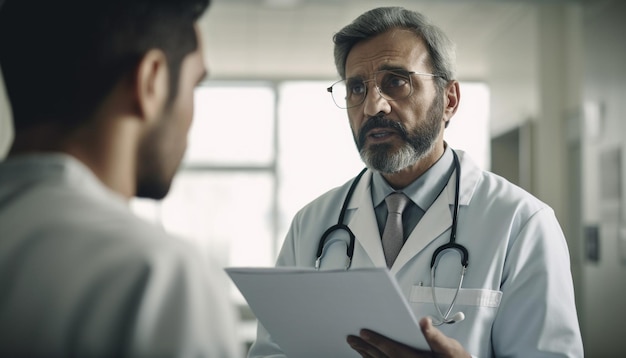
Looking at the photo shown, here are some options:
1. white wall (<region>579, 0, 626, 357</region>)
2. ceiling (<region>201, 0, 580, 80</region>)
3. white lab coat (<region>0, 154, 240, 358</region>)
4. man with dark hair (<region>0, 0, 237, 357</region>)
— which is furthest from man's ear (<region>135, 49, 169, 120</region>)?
ceiling (<region>201, 0, 580, 80</region>)

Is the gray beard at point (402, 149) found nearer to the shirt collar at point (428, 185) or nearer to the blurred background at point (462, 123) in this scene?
the shirt collar at point (428, 185)

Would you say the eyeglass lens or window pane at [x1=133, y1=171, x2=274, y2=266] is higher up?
the eyeglass lens

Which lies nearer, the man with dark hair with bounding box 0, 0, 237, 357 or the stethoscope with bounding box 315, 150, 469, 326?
the man with dark hair with bounding box 0, 0, 237, 357

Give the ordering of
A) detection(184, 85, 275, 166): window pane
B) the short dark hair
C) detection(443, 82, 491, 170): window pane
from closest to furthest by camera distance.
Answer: the short dark hair, detection(443, 82, 491, 170): window pane, detection(184, 85, 275, 166): window pane

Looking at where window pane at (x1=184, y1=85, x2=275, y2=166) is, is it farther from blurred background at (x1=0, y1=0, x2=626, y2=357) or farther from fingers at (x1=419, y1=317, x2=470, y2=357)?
fingers at (x1=419, y1=317, x2=470, y2=357)

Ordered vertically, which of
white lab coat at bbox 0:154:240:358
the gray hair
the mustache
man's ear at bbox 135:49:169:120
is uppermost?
the gray hair

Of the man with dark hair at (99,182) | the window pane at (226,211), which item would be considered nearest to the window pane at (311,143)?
the window pane at (226,211)

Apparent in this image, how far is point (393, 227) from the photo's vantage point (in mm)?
1499

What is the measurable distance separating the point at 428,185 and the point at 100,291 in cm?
111

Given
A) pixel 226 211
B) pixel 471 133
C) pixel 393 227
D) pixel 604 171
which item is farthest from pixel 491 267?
pixel 226 211

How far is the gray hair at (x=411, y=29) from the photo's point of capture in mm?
1594

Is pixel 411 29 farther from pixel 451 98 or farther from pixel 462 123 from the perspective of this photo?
pixel 462 123

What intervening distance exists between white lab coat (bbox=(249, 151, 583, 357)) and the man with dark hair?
2.55 feet

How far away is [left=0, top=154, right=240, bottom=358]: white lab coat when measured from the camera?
0.52 m
